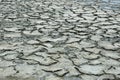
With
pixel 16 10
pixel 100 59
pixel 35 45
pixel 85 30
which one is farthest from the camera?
pixel 16 10

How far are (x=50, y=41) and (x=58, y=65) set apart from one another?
38.4 inches

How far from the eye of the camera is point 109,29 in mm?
5266

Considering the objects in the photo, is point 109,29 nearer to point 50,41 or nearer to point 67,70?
point 50,41

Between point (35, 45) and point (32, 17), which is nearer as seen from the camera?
point (35, 45)

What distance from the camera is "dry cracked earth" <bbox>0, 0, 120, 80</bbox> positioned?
343cm

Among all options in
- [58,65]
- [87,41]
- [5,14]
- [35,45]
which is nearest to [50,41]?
[35,45]

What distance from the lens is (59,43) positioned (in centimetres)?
443

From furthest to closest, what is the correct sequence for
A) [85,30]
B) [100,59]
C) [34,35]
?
[85,30]
[34,35]
[100,59]

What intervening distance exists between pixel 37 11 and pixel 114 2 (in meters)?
2.63

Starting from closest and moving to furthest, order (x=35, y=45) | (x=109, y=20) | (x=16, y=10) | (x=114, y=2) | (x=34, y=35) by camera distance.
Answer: (x=35, y=45) → (x=34, y=35) → (x=109, y=20) → (x=16, y=10) → (x=114, y=2)

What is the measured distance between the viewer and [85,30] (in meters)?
5.14

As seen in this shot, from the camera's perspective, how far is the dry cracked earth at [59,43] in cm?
343

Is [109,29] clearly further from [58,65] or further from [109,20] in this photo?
[58,65]

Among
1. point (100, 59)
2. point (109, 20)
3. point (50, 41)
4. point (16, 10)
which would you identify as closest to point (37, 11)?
point (16, 10)
